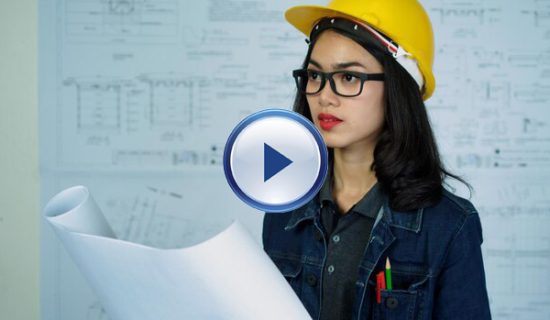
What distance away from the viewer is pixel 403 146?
1.20m

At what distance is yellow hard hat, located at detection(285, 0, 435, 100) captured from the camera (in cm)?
114

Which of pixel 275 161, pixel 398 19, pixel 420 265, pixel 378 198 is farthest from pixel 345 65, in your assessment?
pixel 275 161

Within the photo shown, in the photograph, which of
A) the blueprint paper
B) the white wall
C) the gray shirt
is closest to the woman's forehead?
the gray shirt

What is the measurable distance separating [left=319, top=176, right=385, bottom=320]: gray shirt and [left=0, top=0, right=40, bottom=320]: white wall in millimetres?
1420

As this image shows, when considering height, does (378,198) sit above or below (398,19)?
below

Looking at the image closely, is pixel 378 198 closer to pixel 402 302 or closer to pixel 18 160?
pixel 402 302

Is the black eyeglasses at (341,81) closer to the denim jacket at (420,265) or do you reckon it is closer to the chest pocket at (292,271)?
the denim jacket at (420,265)

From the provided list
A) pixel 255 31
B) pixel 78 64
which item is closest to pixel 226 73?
pixel 255 31

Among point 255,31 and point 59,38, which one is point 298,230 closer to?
point 255,31

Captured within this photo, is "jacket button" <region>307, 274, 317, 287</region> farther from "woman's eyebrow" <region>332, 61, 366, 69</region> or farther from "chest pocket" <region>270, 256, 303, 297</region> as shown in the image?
"woman's eyebrow" <region>332, 61, 366, 69</region>

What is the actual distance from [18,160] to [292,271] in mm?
1401

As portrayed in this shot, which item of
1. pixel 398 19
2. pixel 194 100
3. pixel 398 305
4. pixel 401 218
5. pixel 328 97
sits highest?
pixel 398 19

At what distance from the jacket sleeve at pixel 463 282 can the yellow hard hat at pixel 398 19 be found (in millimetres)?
356

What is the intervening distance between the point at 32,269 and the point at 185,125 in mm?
808
